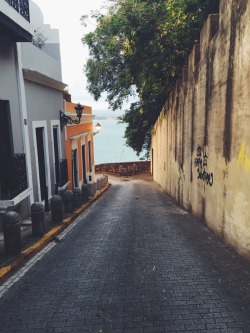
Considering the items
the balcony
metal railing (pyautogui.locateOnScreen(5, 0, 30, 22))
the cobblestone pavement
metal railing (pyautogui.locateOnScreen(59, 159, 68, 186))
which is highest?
metal railing (pyautogui.locateOnScreen(5, 0, 30, 22))

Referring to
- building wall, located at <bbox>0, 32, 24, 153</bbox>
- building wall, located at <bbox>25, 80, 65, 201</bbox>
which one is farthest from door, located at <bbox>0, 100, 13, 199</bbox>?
building wall, located at <bbox>25, 80, 65, 201</bbox>

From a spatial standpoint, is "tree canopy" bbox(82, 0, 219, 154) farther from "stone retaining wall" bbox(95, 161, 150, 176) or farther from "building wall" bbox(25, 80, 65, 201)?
"stone retaining wall" bbox(95, 161, 150, 176)

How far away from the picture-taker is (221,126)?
660 cm

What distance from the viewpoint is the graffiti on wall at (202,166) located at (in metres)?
7.52

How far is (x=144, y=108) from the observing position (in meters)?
20.0

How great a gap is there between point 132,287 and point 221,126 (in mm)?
4090

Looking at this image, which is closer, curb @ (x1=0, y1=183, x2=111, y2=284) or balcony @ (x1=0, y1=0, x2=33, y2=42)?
curb @ (x1=0, y1=183, x2=111, y2=284)

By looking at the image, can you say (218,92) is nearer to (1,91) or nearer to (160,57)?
(1,91)

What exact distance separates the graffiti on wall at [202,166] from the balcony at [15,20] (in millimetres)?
5654

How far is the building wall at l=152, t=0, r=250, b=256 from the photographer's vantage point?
5445 mm

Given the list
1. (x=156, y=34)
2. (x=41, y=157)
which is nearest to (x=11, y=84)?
(x=41, y=157)

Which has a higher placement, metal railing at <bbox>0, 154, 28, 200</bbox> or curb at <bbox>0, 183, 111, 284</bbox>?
metal railing at <bbox>0, 154, 28, 200</bbox>

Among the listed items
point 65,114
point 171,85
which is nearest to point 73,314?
point 65,114

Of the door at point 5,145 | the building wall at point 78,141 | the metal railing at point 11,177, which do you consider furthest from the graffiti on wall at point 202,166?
the building wall at point 78,141
